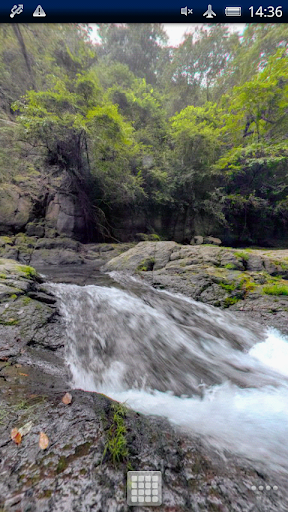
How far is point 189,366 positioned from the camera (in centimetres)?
263

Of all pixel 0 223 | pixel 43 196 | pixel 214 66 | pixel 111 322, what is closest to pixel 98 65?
pixel 214 66

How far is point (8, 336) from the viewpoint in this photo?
2.38 meters

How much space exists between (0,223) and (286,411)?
1248 cm

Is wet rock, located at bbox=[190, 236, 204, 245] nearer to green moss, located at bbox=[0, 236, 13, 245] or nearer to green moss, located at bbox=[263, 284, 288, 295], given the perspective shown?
green moss, located at bbox=[263, 284, 288, 295]

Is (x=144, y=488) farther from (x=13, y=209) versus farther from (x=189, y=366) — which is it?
(x=13, y=209)

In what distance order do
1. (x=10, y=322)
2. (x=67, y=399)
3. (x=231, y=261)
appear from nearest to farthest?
(x=67, y=399) → (x=10, y=322) → (x=231, y=261)

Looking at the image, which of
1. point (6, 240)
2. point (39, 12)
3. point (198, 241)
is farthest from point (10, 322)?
point (198, 241)

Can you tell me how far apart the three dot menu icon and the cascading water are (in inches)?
23.5

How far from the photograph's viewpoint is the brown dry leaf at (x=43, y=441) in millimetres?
1134

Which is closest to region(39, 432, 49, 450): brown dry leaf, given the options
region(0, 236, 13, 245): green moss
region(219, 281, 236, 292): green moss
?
region(219, 281, 236, 292): green moss

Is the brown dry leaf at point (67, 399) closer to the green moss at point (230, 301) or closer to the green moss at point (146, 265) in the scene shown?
the green moss at point (230, 301)

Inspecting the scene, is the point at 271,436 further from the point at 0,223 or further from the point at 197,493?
the point at 0,223

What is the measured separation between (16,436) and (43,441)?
184mm

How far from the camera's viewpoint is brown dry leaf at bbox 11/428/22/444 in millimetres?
1170
